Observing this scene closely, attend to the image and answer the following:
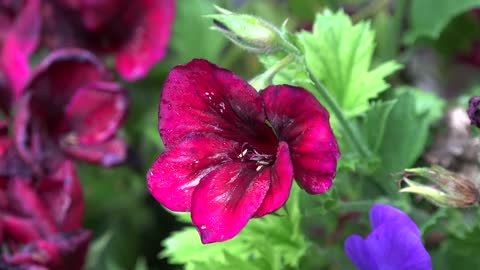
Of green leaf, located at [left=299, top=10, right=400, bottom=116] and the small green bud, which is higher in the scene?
the small green bud

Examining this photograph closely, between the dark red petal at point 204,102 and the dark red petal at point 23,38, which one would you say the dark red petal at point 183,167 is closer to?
the dark red petal at point 204,102

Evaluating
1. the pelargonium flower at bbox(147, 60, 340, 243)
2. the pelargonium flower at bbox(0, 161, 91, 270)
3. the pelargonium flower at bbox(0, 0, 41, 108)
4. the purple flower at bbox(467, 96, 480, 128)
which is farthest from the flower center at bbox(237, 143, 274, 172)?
the pelargonium flower at bbox(0, 0, 41, 108)

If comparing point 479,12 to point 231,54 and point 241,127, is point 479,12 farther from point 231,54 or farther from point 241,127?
point 241,127

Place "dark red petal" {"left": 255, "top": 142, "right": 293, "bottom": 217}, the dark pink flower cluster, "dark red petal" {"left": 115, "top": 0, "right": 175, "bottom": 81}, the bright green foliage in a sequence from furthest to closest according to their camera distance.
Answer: "dark red petal" {"left": 115, "top": 0, "right": 175, "bottom": 81}, the dark pink flower cluster, the bright green foliage, "dark red petal" {"left": 255, "top": 142, "right": 293, "bottom": 217}

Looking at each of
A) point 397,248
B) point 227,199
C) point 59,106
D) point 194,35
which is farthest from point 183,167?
point 194,35

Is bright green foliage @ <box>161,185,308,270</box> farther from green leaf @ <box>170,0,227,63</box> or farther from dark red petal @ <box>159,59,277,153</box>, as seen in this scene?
green leaf @ <box>170,0,227,63</box>

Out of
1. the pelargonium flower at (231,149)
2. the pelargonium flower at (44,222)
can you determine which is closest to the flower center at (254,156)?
the pelargonium flower at (231,149)
